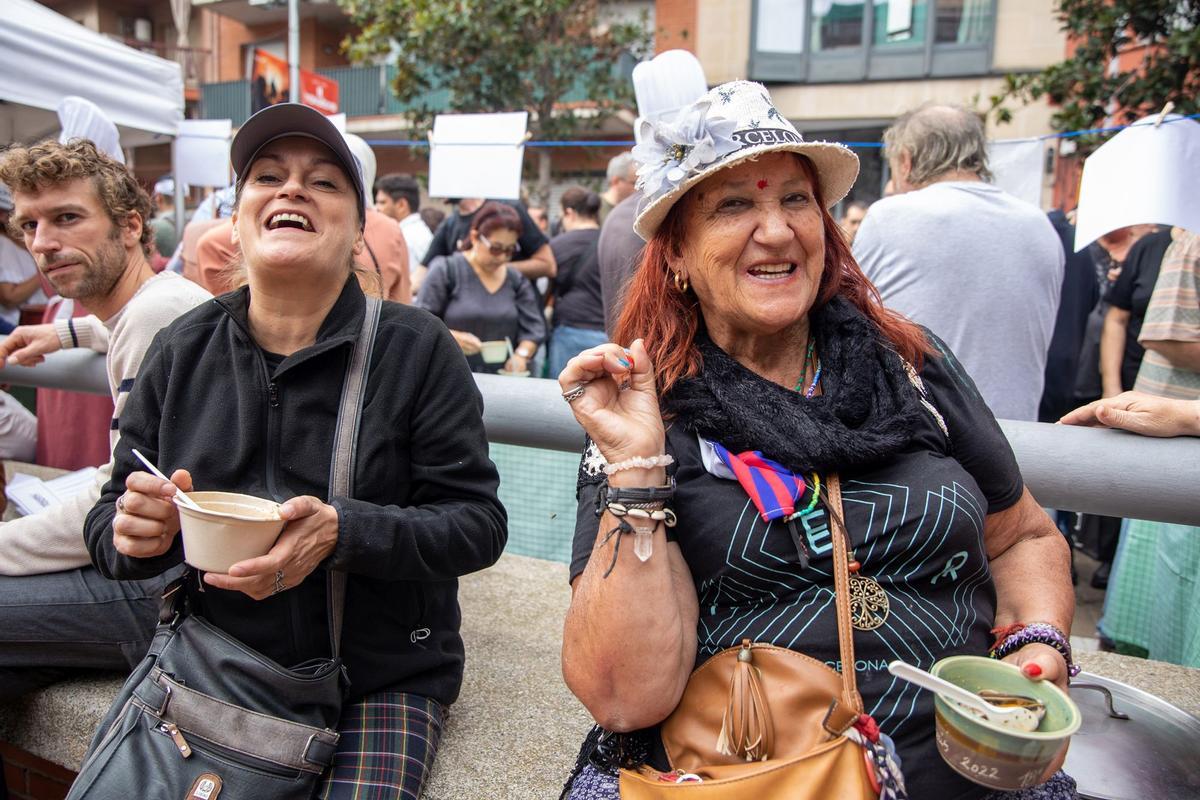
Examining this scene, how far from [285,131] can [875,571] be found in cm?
161

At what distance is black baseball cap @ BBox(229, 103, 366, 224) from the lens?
200 centimetres

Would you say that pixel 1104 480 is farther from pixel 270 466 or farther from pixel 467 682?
pixel 270 466

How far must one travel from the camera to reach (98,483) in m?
2.37

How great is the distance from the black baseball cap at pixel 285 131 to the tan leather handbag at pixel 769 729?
135cm

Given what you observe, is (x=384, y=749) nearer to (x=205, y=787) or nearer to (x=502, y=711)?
(x=205, y=787)

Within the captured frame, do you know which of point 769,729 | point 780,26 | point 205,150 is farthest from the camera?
point 780,26

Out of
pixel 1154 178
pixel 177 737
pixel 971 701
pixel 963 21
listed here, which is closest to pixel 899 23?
pixel 963 21

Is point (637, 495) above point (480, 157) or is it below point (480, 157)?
below

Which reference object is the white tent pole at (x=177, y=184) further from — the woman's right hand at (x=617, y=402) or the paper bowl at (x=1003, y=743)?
the paper bowl at (x=1003, y=743)

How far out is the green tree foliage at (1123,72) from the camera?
630 cm

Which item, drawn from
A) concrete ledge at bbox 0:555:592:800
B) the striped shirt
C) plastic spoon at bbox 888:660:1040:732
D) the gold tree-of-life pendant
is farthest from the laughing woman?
the striped shirt

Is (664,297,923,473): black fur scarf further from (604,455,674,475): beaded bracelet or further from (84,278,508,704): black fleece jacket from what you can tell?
(84,278,508,704): black fleece jacket

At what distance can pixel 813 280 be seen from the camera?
6.28 ft

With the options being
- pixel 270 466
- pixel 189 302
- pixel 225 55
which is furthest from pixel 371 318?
pixel 225 55
